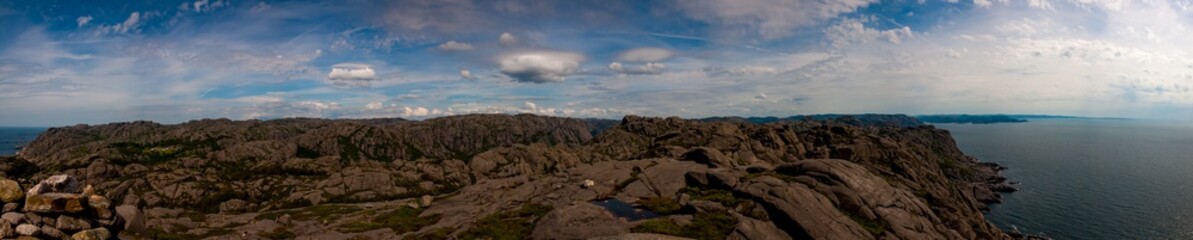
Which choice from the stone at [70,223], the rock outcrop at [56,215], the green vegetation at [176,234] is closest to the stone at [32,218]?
the rock outcrop at [56,215]

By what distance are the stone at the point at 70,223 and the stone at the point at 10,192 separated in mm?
2343

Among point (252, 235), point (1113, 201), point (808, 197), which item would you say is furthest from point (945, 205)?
point (1113, 201)

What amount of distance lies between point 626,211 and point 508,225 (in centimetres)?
1471

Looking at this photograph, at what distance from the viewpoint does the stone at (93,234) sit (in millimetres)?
29284

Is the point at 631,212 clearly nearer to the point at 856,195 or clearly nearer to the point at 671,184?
the point at 671,184

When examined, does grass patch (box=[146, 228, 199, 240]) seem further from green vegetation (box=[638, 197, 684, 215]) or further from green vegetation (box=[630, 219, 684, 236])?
green vegetation (box=[630, 219, 684, 236])

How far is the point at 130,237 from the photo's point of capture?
37469 mm

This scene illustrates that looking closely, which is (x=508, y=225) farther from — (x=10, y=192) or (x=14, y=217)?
(x=10, y=192)

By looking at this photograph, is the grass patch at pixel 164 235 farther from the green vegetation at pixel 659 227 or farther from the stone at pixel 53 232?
the green vegetation at pixel 659 227

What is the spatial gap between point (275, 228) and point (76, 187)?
230ft

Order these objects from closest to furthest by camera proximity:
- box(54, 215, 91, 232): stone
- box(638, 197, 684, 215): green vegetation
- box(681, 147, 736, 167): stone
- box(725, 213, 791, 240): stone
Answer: box(54, 215, 91, 232): stone
box(725, 213, 791, 240): stone
box(638, 197, 684, 215): green vegetation
box(681, 147, 736, 167): stone

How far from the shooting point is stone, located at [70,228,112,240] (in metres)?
29.3

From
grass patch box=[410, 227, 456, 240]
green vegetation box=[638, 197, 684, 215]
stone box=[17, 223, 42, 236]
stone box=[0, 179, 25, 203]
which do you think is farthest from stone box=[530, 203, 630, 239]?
stone box=[0, 179, 25, 203]

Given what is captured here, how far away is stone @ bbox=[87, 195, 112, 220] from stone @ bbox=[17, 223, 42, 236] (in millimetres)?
3543
